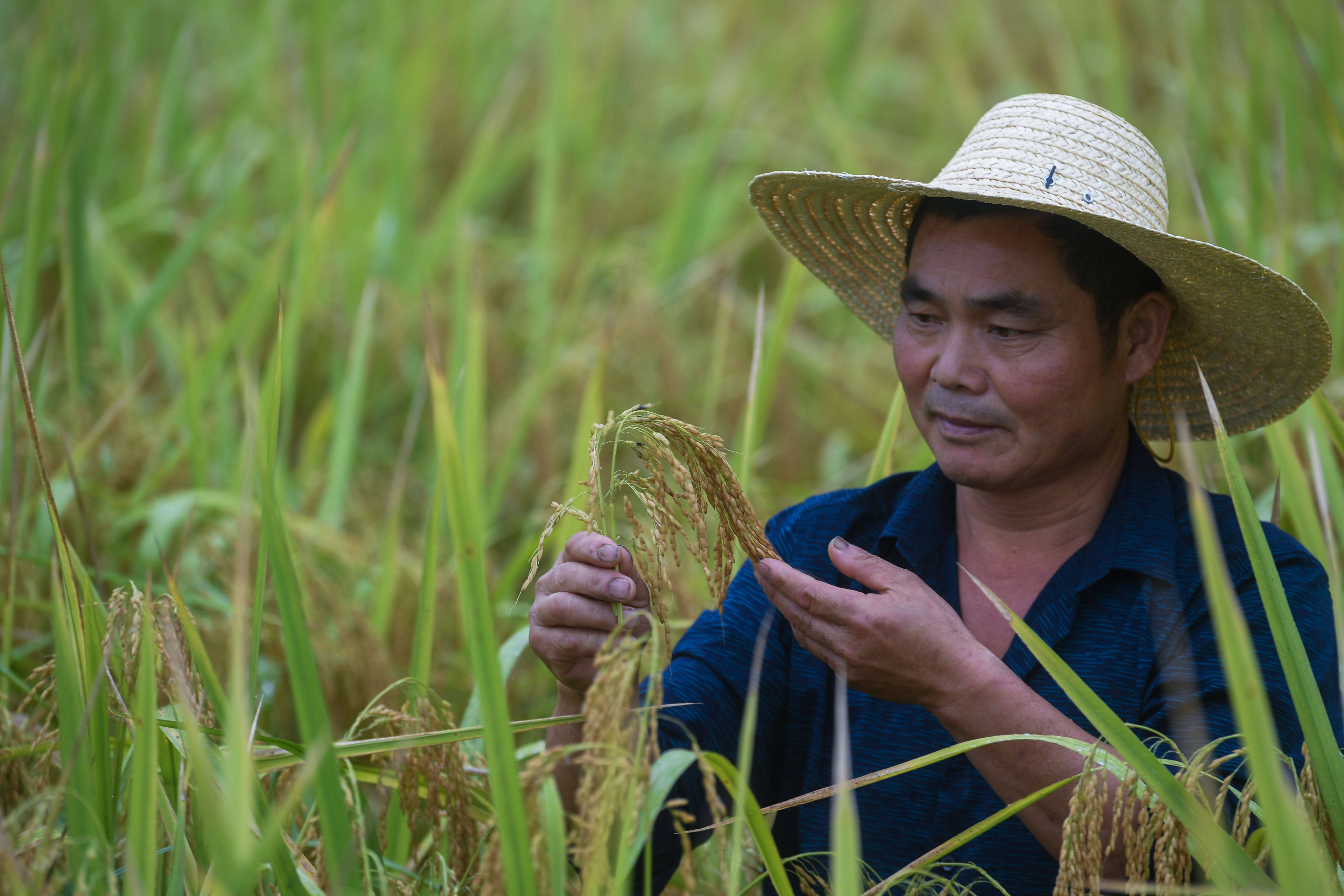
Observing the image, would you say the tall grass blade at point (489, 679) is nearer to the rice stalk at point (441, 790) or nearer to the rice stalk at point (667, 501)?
the rice stalk at point (667, 501)

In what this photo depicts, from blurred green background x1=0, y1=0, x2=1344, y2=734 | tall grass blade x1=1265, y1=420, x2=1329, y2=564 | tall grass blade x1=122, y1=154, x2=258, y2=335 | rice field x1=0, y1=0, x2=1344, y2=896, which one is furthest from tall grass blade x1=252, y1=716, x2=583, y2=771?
tall grass blade x1=122, y1=154, x2=258, y2=335

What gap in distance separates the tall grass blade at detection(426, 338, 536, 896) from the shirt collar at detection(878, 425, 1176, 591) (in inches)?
33.0

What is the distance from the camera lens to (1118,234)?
4.66 feet

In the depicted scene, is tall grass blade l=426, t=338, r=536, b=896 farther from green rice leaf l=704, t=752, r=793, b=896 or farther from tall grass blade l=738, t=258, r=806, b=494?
tall grass blade l=738, t=258, r=806, b=494

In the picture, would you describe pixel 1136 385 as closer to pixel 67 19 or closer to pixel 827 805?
pixel 827 805

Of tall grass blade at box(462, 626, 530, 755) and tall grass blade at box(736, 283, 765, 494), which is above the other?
tall grass blade at box(736, 283, 765, 494)

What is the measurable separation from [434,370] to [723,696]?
801 mm

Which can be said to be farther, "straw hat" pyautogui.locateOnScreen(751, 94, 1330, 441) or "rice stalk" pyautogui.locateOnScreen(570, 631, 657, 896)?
"straw hat" pyautogui.locateOnScreen(751, 94, 1330, 441)

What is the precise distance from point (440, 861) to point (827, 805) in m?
0.55

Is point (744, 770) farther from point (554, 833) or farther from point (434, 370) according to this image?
point (434, 370)

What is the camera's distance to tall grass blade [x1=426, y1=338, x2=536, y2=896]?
0.94 m

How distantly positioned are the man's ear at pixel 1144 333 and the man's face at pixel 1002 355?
0.06 meters

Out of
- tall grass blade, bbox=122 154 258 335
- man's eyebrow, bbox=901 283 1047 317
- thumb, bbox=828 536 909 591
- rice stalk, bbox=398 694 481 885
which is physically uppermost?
tall grass blade, bbox=122 154 258 335

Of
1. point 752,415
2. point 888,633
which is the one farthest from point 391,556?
point 888,633
